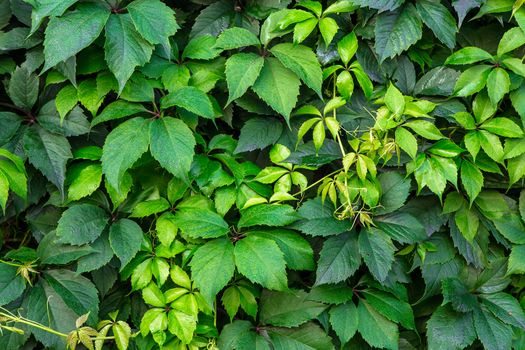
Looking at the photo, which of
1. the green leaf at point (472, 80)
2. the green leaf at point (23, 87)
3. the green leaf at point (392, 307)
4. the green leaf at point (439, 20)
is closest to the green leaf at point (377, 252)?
the green leaf at point (392, 307)

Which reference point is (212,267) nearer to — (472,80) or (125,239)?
(125,239)

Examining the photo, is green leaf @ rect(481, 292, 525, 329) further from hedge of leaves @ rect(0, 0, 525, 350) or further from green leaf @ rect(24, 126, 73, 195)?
green leaf @ rect(24, 126, 73, 195)

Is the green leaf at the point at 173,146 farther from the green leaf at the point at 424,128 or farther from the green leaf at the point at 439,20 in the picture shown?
the green leaf at the point at 439,20

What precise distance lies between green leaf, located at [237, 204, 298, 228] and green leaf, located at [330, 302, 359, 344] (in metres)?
0.32

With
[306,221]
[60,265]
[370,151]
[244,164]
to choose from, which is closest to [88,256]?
[60,265]

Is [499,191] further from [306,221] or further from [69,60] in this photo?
[69,60]

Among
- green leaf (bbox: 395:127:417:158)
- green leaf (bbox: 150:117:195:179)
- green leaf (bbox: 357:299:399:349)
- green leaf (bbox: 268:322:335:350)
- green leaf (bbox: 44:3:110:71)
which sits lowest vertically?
green leaf (bbox: 268:322:335:350)

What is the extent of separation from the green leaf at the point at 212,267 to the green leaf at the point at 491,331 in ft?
2.50

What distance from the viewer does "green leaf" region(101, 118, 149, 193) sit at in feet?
5.04

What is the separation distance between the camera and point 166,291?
1705 millimetres

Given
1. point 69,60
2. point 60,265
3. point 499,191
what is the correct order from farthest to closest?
1. point 499,191
2. point 60,265
3. point 69,60

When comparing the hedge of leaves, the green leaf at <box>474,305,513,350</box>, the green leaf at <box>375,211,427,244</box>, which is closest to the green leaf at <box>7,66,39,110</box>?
the hedge of leaves

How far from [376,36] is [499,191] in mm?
671

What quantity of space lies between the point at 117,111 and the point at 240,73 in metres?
0.38
